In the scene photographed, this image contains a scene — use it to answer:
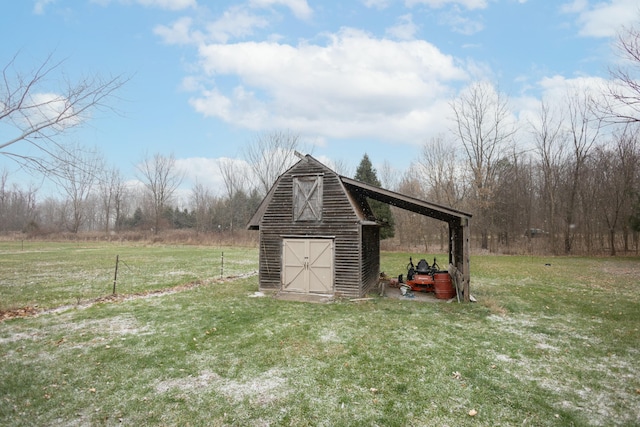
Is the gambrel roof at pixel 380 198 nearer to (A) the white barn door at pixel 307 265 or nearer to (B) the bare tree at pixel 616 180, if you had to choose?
(A) the white barn door at pixel 307 265

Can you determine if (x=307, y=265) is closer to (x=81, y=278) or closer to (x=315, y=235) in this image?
(x=315, y=235)

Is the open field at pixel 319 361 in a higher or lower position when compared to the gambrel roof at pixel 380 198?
lower

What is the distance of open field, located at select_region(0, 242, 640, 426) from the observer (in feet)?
15.4

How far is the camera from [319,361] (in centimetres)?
643

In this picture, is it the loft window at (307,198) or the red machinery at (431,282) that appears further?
the loft window at (307,198)

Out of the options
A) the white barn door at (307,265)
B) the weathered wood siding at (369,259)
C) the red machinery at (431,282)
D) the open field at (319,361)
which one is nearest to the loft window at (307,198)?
the white barn door at (307,265)

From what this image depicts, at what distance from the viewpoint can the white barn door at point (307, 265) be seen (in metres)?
12.4

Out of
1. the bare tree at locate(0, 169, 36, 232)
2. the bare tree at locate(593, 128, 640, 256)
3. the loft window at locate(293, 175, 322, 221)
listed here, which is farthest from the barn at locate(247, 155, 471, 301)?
the bare tree at locate(0, 169, 36, 232)

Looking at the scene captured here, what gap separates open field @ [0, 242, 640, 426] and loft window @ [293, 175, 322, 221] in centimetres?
322

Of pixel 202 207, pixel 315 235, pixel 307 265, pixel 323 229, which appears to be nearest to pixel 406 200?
pixel 323 229

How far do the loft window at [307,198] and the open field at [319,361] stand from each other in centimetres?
322

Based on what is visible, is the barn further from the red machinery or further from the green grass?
the green grass

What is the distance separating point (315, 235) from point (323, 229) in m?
0.37

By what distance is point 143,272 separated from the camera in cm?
1853
